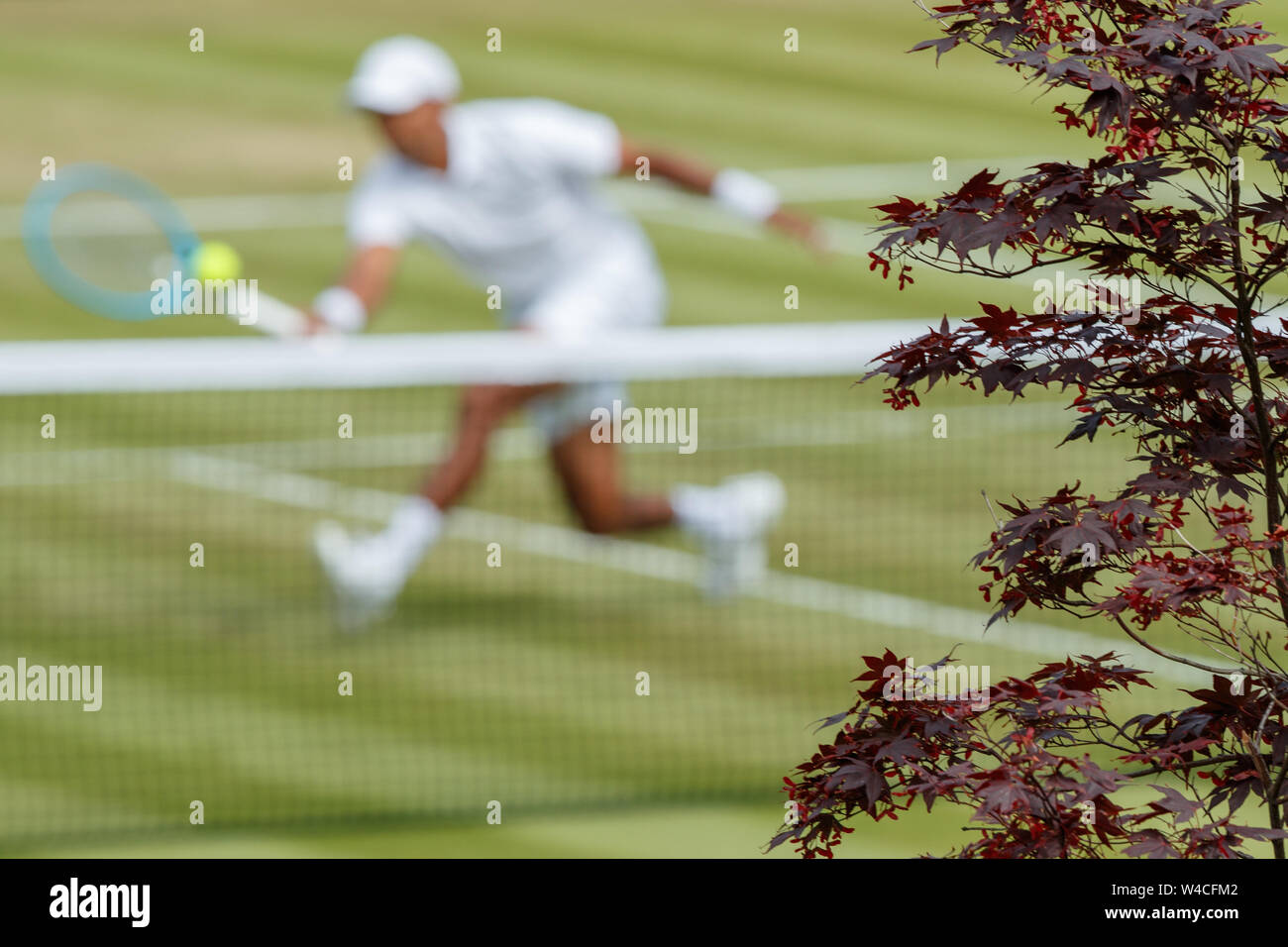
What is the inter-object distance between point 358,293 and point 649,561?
207cm

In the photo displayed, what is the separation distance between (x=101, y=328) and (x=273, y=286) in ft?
4.15

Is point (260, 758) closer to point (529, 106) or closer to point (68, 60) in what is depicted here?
point (529, 106)

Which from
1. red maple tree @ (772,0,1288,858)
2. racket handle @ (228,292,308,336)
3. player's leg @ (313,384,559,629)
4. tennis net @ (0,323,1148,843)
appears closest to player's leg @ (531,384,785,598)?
player's leg @ (313,384,559,629)

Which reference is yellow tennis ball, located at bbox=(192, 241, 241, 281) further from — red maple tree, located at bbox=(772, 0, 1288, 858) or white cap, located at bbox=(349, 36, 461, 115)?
red maple tree, located at bbox=(772, 0, 1288, 858)

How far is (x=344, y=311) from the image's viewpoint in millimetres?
7777

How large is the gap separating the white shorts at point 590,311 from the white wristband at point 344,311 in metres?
0.85

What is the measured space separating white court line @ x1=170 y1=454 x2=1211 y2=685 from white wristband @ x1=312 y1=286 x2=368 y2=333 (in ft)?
5.55

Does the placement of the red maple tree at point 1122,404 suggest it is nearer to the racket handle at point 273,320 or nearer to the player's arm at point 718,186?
the player's arm at point 718,186

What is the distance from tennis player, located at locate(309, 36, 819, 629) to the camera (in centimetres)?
805

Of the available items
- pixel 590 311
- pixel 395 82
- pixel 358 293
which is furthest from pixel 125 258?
pixel 590 311

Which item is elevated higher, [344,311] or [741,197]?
[741,197]

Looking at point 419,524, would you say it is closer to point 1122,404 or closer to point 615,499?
point 615,499

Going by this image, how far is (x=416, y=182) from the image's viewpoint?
8828mm

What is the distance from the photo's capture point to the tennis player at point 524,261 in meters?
8.05
